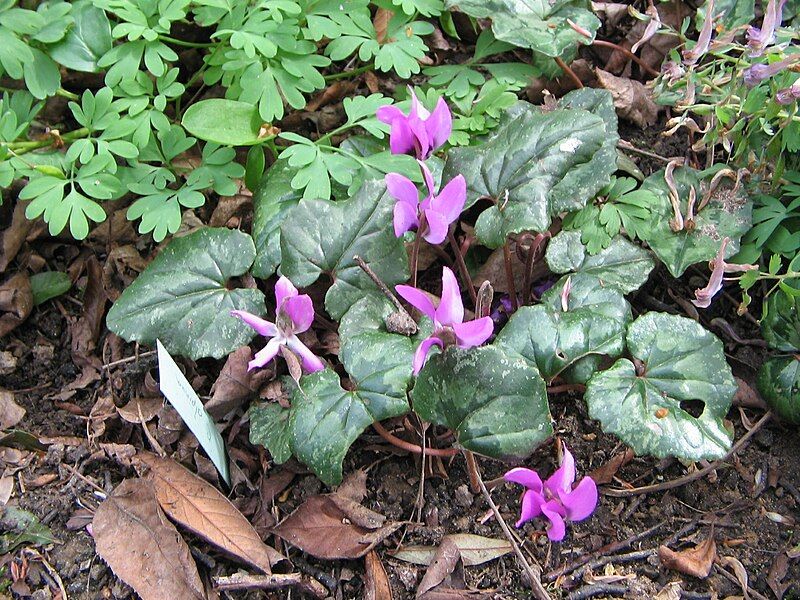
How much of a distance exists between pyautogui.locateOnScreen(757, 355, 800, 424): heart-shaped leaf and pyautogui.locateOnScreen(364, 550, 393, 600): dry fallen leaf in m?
1.13

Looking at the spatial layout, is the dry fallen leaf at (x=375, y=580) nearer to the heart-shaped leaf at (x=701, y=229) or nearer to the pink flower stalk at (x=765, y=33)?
the heart-shaped leaf at (x=701, y=229)

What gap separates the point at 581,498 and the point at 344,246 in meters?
0.89

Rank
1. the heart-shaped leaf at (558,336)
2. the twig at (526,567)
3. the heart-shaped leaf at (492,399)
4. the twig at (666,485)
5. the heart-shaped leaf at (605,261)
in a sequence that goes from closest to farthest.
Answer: the heart-shaped leaf at (492,399)
the twig at (526,567)
the heart-shaped leaf at (558,336)
the twig at (666,485)
the heart-shaped leaf at (605,261)

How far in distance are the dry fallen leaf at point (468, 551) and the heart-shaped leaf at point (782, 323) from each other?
918 millimetres

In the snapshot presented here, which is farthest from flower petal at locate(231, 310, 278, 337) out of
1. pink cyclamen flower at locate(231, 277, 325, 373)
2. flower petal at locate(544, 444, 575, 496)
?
flower petal at locate(544, 444, 575, 496)

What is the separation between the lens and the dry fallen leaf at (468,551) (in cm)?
187

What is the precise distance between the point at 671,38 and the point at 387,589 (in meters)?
2.22

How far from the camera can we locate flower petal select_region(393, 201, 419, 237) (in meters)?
1.82

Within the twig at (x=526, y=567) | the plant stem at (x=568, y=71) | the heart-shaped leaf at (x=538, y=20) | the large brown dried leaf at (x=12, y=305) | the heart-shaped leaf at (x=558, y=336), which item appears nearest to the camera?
the twig at (x=526, y=567)

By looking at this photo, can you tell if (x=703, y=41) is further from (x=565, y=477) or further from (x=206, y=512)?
(x=206, y=512)

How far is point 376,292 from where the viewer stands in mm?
2021

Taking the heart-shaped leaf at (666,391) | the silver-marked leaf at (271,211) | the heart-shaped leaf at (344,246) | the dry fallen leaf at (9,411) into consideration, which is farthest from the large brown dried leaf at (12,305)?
the heart-shaped leaf at (666,391)

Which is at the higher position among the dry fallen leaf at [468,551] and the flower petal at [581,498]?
the flower petal at [581,498]

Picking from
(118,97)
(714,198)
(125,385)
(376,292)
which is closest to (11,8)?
Answer: (118,97)
